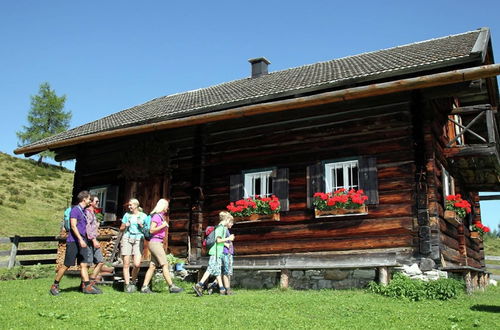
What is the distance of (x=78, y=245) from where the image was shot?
829cm

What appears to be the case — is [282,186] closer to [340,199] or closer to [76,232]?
[340,199]

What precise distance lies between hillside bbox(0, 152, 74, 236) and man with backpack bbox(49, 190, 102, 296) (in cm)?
1919

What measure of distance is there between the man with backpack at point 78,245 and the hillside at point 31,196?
63.0 ft

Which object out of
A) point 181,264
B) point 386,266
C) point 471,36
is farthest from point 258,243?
point 471,36

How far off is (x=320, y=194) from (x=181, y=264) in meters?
3.75

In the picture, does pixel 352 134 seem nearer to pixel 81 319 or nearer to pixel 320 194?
pixel 320 194

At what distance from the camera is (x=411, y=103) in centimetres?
1079

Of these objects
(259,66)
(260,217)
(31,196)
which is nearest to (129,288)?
(260,217)

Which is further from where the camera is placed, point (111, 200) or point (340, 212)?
point (111, 200)

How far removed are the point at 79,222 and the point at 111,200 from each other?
6202 mm

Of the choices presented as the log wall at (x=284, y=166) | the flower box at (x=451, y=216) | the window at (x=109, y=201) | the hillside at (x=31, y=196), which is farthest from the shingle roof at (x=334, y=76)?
the hillside at (x=31, y=196)

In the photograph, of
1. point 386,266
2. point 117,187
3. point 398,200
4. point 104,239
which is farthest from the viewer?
point 117,187

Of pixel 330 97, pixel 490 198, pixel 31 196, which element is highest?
pixel 31 196

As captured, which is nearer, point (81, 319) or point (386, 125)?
point (81, 319)
